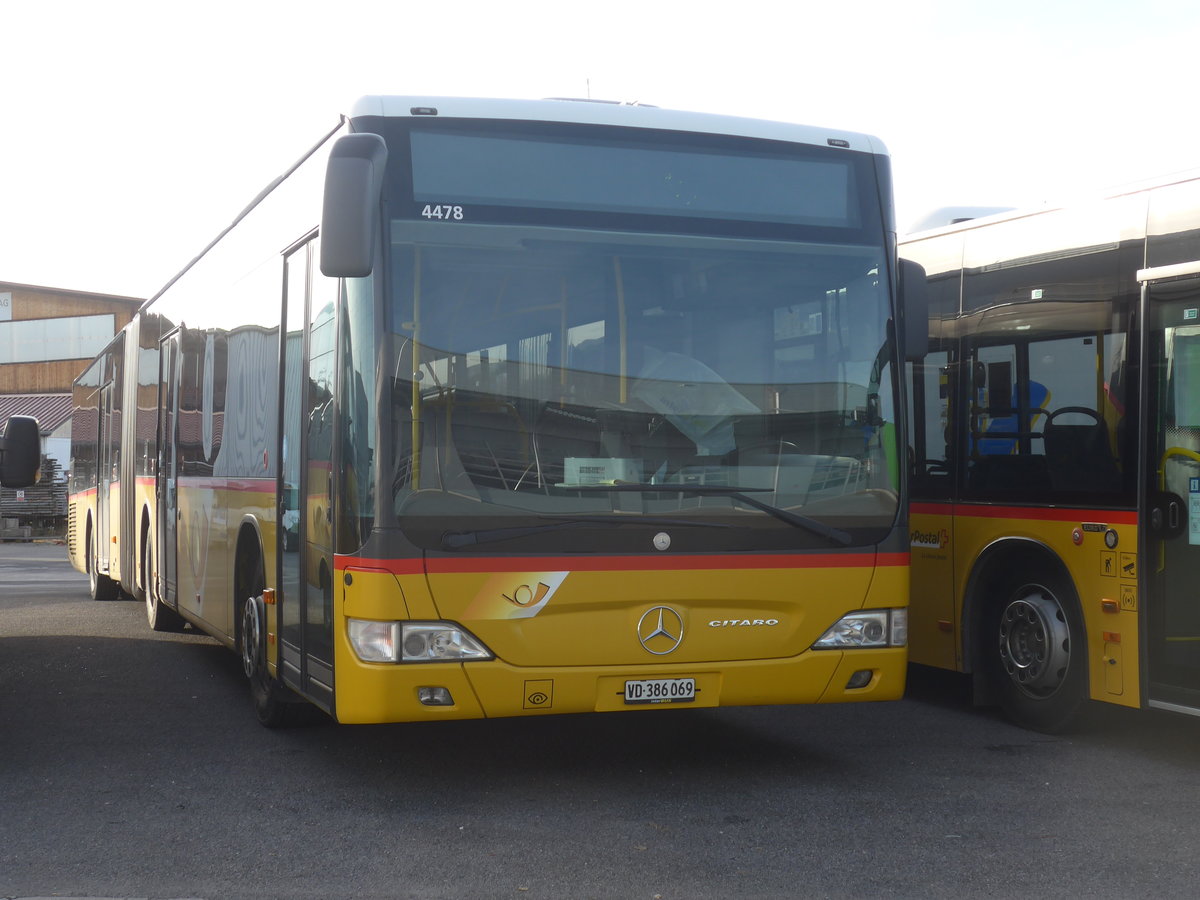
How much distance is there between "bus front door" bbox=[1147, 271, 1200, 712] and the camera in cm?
744

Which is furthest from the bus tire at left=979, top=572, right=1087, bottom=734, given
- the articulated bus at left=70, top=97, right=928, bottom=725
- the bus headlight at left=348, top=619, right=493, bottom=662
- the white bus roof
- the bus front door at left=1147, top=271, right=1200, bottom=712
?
the bus headlight at left=348, top=619, right=493, bottom=662

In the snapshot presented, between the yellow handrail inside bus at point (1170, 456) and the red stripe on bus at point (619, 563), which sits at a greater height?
the yellow handrail inside bus at point (1170, 456)

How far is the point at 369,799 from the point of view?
22.3 ft

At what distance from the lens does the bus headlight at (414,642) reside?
6273mm

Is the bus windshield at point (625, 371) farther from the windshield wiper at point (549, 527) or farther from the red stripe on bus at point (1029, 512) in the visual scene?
the red stripe on bus at point (1029, 512)

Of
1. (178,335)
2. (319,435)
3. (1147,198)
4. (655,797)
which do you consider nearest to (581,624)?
(655,797)

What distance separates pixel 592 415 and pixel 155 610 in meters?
8.32

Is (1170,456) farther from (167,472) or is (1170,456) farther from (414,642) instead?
(167,472)

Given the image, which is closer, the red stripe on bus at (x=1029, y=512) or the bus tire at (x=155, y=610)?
the red stripe on bus at (x=1029, y=512)

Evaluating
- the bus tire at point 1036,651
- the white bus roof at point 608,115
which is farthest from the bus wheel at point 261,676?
the bus tire at point 1036,651

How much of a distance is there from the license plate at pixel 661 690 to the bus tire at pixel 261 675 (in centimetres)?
244

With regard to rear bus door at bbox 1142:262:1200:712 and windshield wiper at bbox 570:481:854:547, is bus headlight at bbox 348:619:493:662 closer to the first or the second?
windshield wiper at bbox 570:481:854:547

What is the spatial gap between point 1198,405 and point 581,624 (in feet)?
10.9

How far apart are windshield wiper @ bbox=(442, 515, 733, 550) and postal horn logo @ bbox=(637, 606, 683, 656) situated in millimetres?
390
